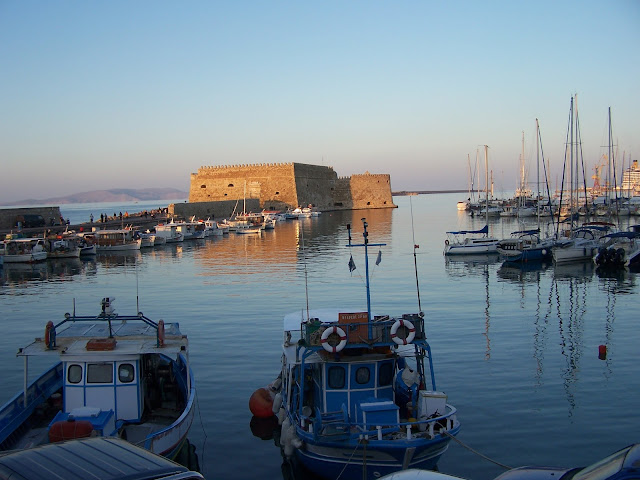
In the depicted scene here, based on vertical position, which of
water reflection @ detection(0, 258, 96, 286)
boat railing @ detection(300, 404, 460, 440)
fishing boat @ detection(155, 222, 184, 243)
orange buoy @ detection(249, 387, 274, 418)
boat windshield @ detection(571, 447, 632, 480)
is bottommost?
orange buoy @ detection(249, 387, 274, 418)

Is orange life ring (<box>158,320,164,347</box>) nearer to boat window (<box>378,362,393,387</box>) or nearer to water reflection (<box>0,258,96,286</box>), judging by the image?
boat window (<box>378,362,393,387</box>)

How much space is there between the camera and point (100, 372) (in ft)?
35.2

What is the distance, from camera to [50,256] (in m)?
43.4

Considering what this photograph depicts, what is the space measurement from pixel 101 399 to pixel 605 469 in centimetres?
815

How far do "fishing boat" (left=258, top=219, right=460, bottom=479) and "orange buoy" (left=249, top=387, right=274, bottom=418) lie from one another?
1.01m

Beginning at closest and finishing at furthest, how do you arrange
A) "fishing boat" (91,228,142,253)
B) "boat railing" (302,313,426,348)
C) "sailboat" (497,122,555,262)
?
"boat railing" (302,313,426,348)
"sailboat" (497,122,555,262)
"fishing boat" (91,228,142,253)

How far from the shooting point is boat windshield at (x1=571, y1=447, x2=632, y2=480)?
5191mm

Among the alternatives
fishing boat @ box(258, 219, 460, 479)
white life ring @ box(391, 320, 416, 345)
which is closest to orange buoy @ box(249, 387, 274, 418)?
fishing boat @ box(258, 219, 460, 479)

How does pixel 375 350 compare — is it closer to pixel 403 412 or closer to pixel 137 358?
pixel 403 412

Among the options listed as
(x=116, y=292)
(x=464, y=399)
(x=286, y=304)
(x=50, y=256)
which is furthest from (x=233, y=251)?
(x=464, y=399)

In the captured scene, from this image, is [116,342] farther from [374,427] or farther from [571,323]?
[571,323]

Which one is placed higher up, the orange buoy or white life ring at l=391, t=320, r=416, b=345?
white life ring at l=391, t=320, r=416, b=345

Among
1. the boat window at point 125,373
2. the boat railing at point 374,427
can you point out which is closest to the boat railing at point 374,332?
the boat railing at point 374,427

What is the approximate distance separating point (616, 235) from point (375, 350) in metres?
31.1
